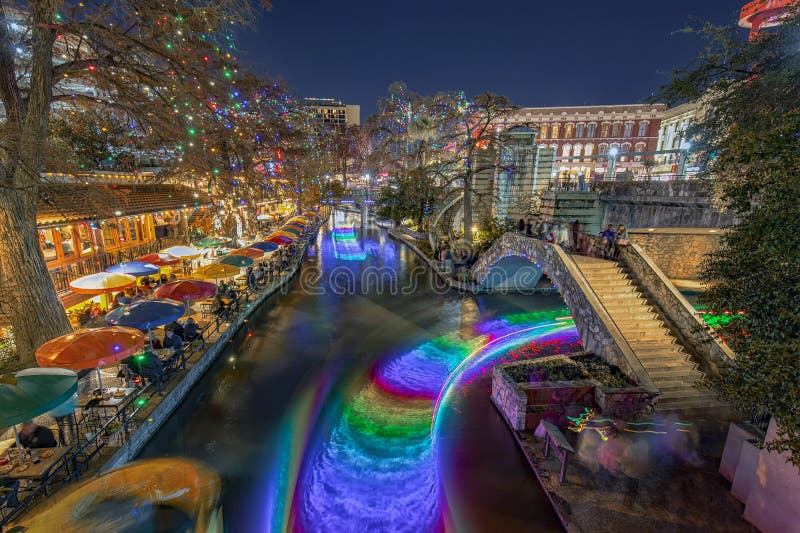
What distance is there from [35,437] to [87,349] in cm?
168

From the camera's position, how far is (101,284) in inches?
448

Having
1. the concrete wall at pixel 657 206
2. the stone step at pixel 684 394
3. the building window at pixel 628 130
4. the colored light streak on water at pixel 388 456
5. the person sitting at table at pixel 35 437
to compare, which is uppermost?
the building window at pixel 628 130

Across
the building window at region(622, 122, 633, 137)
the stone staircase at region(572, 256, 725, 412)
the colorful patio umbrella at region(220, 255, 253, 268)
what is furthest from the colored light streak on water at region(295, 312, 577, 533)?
the building window at region(622, 122, 633, 137)

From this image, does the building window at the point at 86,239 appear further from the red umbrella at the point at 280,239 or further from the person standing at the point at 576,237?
the person standing at the point at 576,237

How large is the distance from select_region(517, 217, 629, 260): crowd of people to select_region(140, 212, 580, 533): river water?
371cm

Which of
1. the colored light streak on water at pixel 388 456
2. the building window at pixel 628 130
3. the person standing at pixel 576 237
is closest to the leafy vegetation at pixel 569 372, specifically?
the colored light streak on water at pixel 388 456

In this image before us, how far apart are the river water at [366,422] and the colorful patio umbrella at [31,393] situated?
2631 millimetres

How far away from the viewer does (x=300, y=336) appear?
14234mm

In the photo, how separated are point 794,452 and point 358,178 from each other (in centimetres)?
10232

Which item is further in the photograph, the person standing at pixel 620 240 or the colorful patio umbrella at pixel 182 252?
the colorful patio umbrella at pixel 182 252

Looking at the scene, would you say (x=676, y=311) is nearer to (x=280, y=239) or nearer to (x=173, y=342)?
(x=173, y=342)

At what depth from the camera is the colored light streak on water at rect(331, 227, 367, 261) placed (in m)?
30.1

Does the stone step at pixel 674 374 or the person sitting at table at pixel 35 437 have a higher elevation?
the person sitting at table at pixel 35 437

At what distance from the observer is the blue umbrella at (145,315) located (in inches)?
353
